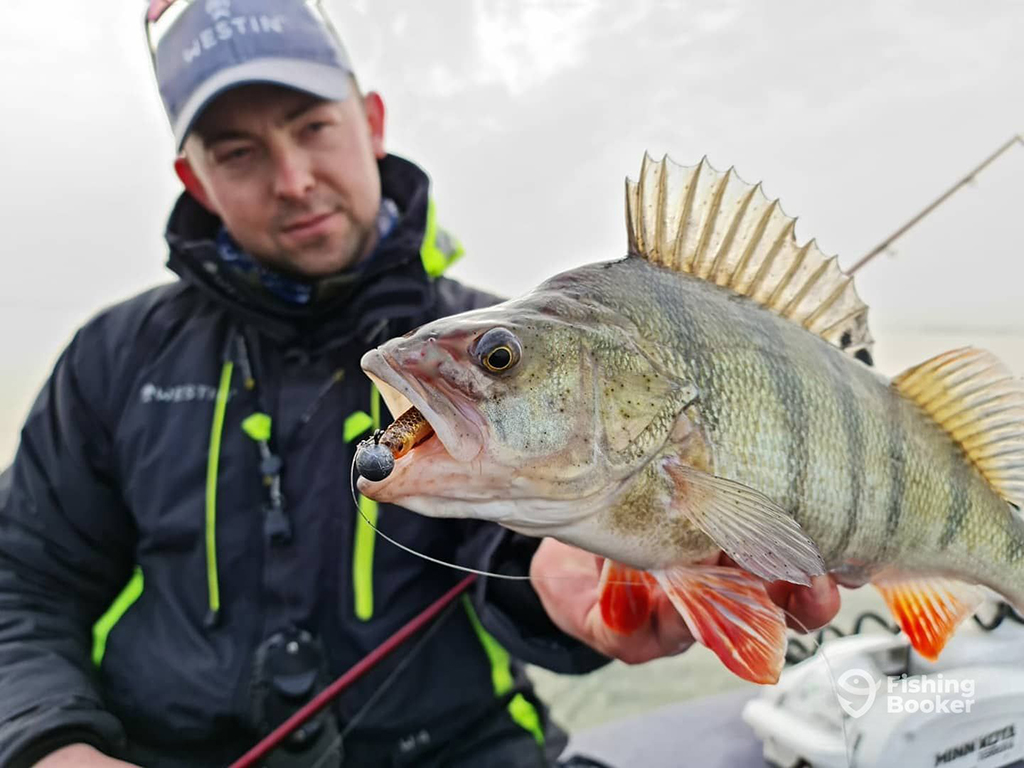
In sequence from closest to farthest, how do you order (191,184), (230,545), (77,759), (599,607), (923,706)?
(599,607), (77,759), (923,706), (230,545), (191,184)

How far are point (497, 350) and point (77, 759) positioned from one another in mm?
1039

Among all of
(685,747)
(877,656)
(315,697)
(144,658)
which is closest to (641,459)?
(315,697)

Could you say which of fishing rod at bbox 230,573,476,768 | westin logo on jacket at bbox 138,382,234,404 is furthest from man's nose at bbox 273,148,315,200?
fishing rod at bbox 230,573,476,768

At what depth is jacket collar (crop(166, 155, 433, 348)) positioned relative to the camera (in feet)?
4.94

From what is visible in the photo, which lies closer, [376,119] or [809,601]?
[809,601]

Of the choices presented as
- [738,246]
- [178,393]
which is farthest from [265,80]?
[738,246]

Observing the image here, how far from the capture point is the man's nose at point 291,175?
1482 mm

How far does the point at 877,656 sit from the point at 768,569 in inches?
39.2

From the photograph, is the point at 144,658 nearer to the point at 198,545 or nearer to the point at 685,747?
the point at 198,545

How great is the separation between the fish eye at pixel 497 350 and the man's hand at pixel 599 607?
13.6 inches

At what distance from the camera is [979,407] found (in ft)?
3.10

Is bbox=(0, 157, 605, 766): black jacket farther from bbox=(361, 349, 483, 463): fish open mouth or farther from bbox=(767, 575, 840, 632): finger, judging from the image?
bbox=(361, 349, 483, 463): fish open mouth

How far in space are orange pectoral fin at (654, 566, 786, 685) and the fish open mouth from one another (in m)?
0.30

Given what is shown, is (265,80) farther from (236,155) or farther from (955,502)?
(955,502)
